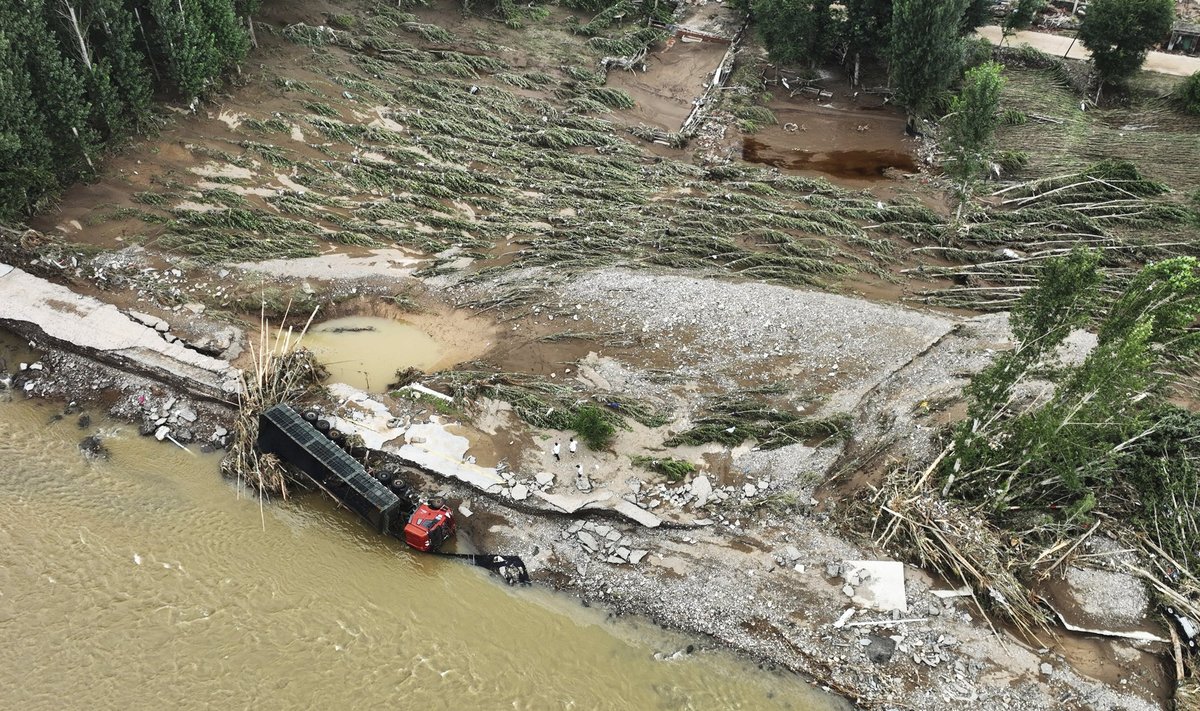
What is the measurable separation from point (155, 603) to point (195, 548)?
151 cm

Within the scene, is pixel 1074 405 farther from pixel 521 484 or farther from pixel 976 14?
pixel 976 14

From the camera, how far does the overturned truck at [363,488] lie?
1723cm

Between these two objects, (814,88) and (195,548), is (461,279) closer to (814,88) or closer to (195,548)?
(195,548)

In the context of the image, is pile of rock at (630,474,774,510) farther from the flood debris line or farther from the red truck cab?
the flood debris line

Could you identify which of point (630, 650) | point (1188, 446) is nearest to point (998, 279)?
point (1188, 446)

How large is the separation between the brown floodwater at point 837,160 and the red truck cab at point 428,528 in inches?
906

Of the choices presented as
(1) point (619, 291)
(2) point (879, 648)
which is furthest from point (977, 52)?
(2) point (879, 648)

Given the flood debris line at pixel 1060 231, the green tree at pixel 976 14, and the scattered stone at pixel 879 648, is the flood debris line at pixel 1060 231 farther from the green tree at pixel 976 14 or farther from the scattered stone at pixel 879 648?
the scattered stone at pixel 879 648

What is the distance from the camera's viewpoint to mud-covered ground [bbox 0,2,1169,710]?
53.5ft

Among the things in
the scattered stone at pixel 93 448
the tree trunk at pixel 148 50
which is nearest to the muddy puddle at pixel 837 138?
the tree trunk at pixel 148 50

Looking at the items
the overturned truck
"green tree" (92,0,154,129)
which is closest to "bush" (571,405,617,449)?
the overturned truck

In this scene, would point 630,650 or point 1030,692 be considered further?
point 630,650

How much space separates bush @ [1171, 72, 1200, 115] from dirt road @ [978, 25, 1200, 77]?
3095 mm

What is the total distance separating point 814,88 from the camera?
124ft
